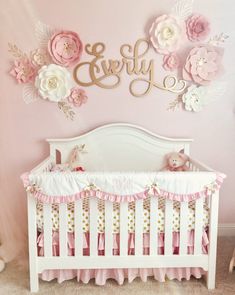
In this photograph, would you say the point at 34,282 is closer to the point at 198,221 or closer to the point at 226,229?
the point at 198,221

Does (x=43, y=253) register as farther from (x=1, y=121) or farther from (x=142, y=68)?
(x=142, y=68)

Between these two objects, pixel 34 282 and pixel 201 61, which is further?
pixel 201 61

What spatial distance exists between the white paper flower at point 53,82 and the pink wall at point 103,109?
0.11 metres

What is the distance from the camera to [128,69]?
2713mm

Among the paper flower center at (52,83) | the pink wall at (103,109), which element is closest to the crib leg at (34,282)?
the pink wall at (103,109)

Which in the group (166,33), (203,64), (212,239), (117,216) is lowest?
(212,239)

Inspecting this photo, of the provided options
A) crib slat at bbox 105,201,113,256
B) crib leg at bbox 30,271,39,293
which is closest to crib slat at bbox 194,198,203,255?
crib slat at bbox 105,201,113,256

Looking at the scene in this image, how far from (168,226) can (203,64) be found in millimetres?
1234

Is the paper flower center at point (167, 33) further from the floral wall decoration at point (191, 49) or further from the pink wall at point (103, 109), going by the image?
the pink wall at point (103, 109)

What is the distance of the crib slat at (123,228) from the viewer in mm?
2014

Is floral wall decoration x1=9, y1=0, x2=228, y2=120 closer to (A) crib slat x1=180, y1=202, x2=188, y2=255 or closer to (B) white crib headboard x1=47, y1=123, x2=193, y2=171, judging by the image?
(B) white crib headboard x1=47, y1=123, x2=193, y2=171

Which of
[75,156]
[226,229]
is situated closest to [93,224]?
[75,156]

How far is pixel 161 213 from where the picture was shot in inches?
80.9

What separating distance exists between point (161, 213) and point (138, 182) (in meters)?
0.23
